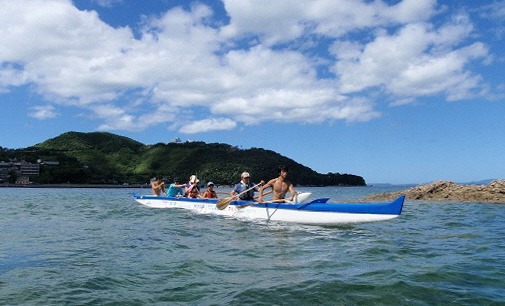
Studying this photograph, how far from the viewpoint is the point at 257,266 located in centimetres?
841

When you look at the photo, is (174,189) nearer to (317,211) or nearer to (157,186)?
(157,186)

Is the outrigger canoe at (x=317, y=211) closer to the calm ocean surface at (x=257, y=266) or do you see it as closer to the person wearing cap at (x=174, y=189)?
the calm ocean surface at (x=257, y=266)

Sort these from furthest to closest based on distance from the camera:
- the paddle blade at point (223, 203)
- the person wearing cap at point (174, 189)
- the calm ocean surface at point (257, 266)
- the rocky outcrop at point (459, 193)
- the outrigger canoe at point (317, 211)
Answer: the rocky outcrop at point (459, 193)
the person wearing cap at point (174, 189)
the paddle blade at point (223, 203)
the outrigger canoe at point (317, 211)
the calm ocean surface at point (257, 266)

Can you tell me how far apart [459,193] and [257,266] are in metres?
27.7

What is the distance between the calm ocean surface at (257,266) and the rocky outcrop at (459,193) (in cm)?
1715

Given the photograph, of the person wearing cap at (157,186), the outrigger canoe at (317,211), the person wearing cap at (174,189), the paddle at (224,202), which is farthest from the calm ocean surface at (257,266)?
the person wearing cap at (157,186)

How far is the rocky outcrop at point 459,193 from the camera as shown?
96.2 ft

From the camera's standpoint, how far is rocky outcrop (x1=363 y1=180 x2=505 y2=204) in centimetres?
2933

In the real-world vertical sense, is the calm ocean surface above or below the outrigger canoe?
below

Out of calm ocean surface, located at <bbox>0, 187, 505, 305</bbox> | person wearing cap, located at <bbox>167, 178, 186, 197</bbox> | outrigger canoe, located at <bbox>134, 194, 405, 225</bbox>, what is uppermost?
person wearing cap, located at <bbox>167, 178, 186, 197</bbox>

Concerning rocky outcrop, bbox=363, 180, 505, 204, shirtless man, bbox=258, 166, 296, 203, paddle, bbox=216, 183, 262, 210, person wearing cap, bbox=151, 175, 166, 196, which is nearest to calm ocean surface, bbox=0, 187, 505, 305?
shirtless man, bbox=258, 166, 296, 203

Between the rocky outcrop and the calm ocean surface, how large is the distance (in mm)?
17145

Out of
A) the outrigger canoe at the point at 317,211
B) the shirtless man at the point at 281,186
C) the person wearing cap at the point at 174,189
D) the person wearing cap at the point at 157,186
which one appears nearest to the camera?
the outrigger canoe at the point at 317,211

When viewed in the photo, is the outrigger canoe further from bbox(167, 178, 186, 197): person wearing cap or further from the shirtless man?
bbox(167, 178, 186, 197): person wearing cap
